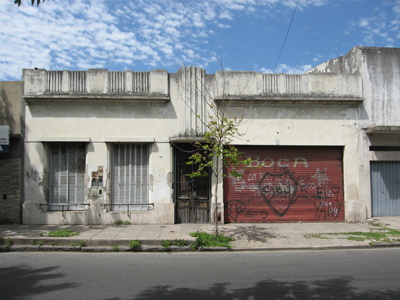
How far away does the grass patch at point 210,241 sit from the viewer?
8016 mm

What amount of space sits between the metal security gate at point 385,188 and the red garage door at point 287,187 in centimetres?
120

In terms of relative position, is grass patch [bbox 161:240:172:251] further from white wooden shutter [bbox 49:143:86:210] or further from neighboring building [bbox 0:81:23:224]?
neighboring building [bbox 0:81:23:224]

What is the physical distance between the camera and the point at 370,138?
1108cm

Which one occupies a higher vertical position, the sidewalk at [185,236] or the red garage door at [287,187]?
the red garage door at [287,187]

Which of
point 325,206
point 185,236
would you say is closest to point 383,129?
point 325,206

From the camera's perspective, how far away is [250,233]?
30.5ft

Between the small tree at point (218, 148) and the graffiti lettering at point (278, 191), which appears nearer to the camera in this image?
the small tree at point (218, 148)

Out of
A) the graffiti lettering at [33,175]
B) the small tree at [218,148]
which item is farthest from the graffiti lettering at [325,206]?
the graffiti lettering at [33,175]

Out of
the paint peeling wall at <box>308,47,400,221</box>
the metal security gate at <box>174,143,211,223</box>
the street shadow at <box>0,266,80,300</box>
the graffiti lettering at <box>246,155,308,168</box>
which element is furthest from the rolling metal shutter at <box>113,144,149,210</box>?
the paint peeling wall at <box>308,47,400,221</box>

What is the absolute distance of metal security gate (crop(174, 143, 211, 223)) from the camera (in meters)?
10.6

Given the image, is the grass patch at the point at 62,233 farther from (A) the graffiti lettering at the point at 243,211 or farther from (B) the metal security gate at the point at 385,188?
(B) the metal security gate at the point at 385,188

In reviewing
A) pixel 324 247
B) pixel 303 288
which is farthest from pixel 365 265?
pixel 303 288

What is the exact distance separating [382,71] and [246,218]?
23.3 ft

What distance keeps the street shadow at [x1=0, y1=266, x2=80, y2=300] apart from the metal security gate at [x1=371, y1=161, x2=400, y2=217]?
10.1 m
